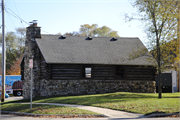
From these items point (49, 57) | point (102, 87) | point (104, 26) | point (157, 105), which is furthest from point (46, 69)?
point (104, 26)

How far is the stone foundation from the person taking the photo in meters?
24.5

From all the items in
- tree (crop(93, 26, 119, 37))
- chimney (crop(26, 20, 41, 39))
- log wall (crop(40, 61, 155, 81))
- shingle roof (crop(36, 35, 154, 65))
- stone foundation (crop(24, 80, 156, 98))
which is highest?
tree (crop(93, 26, 119, 37))

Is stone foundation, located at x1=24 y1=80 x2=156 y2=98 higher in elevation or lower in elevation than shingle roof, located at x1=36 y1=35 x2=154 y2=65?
lower

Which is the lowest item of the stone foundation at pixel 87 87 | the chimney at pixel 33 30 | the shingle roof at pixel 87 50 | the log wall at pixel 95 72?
the stone foundation at pixel 87 87

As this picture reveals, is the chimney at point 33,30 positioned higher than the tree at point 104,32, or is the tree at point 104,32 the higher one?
the tree at point 104,32

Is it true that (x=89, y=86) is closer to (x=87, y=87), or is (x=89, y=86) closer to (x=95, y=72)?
(x=87, y=87)

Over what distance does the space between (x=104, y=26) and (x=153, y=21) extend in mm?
38411

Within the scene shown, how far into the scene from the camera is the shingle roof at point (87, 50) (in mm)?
25000

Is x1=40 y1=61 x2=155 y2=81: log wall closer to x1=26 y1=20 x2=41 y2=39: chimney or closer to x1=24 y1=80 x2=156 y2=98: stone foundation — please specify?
x1=24 y1=80 x2=156 y2=98: stone foundation

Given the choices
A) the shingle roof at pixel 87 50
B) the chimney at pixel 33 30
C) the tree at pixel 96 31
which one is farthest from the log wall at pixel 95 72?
the tree at pixel 96 31

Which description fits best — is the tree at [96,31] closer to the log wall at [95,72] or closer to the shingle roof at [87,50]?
the shingle roof at [87,50]

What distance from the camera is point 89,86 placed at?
25.1m

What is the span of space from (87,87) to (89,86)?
0.24 meters

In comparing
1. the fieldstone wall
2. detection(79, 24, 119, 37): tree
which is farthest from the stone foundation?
detection(79, 24, 119, 37): tree
